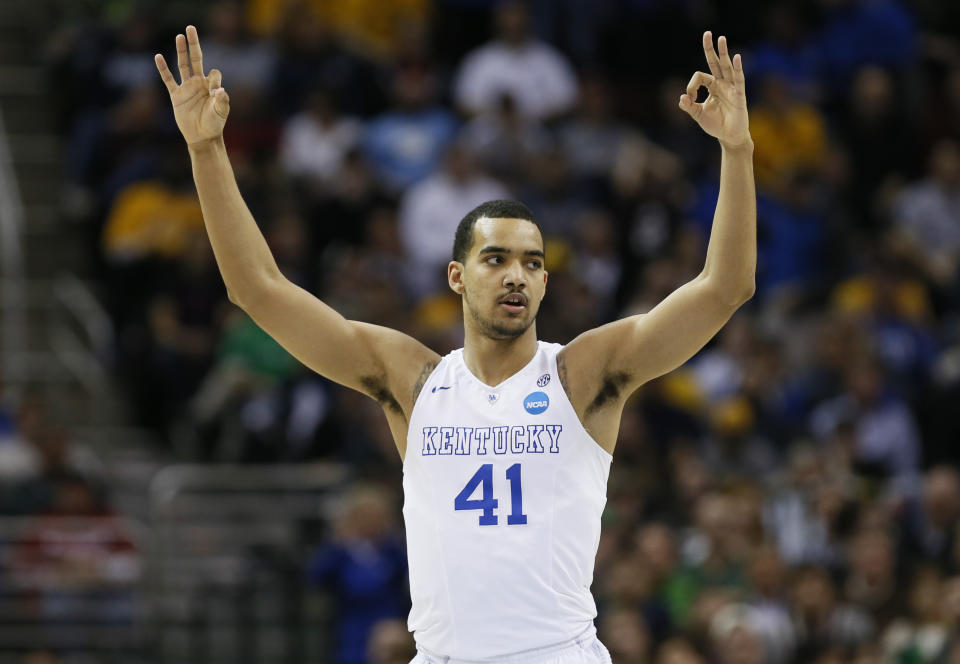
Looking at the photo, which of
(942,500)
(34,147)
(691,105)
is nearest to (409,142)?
(34,147)

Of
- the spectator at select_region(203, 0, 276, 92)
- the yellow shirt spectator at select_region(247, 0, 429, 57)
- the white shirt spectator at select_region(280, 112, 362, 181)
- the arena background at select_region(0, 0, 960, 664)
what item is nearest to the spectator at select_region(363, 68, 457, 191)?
the arena background at select_region(0, 0, 960, 664)

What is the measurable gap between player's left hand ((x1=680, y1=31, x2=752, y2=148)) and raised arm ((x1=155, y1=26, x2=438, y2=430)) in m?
1.76

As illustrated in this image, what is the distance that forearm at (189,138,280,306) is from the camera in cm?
753

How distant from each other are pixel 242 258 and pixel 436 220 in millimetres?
10539

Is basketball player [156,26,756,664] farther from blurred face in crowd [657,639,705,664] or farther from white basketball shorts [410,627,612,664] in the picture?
blurred face in crowd [657,639,705,664]

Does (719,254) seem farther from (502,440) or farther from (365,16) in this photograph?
(365,16)

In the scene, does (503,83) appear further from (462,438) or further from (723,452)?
(462,438)

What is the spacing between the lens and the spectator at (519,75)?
1936cm

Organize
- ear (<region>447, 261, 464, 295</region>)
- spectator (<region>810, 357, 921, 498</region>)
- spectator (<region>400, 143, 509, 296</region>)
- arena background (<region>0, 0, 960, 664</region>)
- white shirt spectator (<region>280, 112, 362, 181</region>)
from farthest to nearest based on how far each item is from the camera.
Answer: white shirt spectator (<region>280, 112, 362, 181</region>) → spectator (<region>400, 143, 509, 296</region>) → spectator (<region>810, 357, 921, 498</region>) → arena background (<region>0, 0, 960, 664</region>) → ear (<region>447, 261, 464, 295</region>)

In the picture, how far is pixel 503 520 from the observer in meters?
7.26

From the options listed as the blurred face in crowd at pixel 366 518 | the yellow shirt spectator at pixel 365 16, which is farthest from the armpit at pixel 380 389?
the yellow shirt spectator at pixel 365 16

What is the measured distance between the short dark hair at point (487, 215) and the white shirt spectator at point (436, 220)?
33.3 ft

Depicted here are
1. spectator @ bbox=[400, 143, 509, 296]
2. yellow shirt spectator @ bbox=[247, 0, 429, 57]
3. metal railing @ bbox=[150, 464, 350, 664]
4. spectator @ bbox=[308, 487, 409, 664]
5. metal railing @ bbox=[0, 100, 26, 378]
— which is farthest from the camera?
yellow shirt spectator @ bbox=[247, 0, 429, 57]

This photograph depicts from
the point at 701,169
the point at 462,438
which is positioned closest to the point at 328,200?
the point at 701,169
